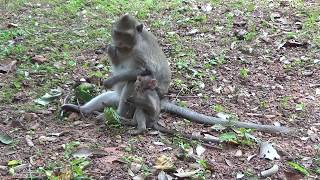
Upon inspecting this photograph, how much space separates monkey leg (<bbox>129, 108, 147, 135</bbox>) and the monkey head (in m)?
0.68

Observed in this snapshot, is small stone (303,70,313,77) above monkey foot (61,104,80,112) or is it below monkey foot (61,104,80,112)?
below

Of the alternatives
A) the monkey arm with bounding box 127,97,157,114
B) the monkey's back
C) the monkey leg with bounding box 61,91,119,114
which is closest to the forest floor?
the monkey leg with bounding box 61,91,119,114

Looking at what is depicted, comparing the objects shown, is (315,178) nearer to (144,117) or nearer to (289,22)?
(144,117)

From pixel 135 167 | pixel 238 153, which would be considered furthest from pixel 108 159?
pixel 238 153

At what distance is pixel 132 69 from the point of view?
572 centimetres

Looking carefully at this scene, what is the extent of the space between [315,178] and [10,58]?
448cm

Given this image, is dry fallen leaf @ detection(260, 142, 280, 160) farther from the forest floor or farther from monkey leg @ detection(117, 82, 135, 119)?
monkey leg @ detection(117, 82, 135, 119)

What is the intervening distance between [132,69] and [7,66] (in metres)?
2.19

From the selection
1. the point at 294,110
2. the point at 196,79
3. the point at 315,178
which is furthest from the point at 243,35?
the point at 315,178

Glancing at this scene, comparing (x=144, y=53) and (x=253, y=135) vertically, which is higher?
(x=144, y=53)

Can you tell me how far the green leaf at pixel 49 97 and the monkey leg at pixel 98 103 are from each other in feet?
1.24

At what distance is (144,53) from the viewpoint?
226 inches

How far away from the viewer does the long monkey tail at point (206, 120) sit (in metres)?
5.59

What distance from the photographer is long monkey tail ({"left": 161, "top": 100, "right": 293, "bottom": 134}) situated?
559 cm
